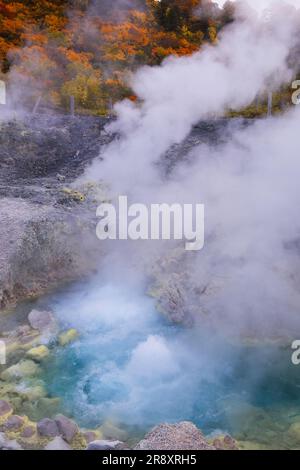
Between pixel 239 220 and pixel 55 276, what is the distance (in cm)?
406

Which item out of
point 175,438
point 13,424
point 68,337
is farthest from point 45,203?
point 175,438

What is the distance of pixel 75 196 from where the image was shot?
10750 mm

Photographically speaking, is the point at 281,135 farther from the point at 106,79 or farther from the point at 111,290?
the point at 106,79

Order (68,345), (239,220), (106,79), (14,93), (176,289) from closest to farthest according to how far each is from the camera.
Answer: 1. (68,345)
2. (176,289)
3. (239,220)
4. (14,93)
5. (106,79)

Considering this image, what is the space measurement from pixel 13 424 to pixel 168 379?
2232 mm

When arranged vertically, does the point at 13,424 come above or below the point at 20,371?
below

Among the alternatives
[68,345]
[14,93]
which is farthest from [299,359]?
[14,93]

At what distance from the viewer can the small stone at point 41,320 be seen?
7.53 m

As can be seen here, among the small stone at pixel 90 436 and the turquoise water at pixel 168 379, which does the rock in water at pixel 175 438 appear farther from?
the small stone at pixel 90 436

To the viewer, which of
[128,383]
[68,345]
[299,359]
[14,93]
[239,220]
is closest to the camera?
[128,383]

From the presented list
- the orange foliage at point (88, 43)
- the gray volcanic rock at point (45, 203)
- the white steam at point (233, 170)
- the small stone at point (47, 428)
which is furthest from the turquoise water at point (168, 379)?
the orange foliage at point (88, 43)

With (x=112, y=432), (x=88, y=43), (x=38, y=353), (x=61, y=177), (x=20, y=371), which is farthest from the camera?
(x=88, y=43)

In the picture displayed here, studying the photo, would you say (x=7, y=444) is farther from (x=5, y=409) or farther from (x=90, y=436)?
(x=90, y=436)

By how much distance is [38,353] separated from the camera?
22.7 ft
